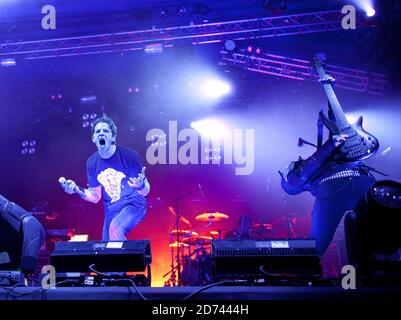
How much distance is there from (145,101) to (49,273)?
5.90 meters

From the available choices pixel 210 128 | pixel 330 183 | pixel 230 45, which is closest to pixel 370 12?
pixel 230 45

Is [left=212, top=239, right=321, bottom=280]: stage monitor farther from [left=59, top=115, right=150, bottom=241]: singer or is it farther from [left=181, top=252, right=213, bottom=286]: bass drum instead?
[left=181, top=252, right=213, bottom=286]: bass drum

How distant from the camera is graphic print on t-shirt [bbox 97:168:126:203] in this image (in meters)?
4.43

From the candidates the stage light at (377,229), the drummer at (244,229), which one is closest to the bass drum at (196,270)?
the drummer at (244,229)

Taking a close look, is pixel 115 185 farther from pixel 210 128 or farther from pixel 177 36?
pixel 210 128

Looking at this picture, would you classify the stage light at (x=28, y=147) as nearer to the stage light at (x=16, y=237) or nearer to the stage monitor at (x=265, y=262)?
the stage light at (x=16, y=237)

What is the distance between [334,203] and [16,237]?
2494 millimetres

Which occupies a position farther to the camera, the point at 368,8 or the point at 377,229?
the point at 368,8

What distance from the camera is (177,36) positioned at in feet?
21.6

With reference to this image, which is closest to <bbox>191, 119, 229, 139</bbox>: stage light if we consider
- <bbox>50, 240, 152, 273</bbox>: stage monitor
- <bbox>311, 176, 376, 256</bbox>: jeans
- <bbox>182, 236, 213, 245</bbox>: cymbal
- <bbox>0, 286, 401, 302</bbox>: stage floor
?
<bbox>182, 236, 213, 245</bbox>: cymbal

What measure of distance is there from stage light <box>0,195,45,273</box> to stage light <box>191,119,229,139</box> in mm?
4931

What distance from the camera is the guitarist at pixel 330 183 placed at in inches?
132

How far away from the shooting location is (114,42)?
22.0 feet

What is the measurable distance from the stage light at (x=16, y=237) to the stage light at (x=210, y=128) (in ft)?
16.2
